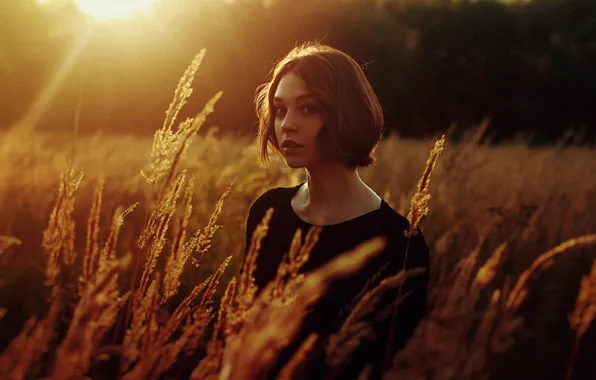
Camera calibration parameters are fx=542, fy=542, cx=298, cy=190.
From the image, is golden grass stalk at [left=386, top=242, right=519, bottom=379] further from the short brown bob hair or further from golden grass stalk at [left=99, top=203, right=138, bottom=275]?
the short brown bob hair

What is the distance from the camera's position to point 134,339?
95cm

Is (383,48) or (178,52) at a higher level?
(178,52)

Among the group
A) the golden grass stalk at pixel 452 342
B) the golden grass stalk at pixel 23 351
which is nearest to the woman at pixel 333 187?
the golden grass stalk at pixel 452 342

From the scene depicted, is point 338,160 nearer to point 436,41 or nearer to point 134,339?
point 134,339

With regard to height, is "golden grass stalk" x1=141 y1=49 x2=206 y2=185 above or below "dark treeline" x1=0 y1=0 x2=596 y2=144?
below

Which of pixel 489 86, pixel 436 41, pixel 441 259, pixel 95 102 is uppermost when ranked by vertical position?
pixel 95 102

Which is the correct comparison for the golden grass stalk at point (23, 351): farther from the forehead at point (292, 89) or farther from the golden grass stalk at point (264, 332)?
the forehead at point (292, 89)

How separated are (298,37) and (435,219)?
22.8m

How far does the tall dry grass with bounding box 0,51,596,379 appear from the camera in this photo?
0.85m

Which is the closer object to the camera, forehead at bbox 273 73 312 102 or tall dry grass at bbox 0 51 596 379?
tall dry grass at bbox 0 51 596 379

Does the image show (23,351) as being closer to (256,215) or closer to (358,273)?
(358,273)

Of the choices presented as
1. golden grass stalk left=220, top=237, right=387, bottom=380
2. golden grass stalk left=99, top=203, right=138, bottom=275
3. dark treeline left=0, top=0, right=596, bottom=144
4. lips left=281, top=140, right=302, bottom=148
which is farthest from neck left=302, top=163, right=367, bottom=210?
dark treeline left=0, top=0, right=596, bottom=144

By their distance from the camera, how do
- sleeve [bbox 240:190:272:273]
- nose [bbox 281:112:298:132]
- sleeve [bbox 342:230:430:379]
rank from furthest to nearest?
sleeve [bbox 240:190:272:273] < nose [bbox 281:112:298:132] < sleeve [bbox 342:230:430:379]

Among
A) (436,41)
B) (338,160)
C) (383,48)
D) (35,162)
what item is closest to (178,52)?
(383,48)
